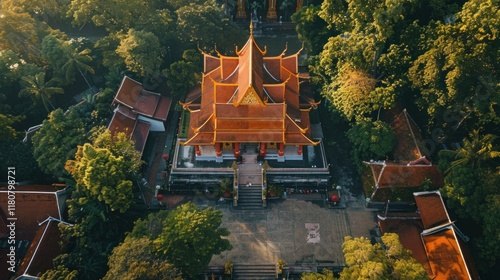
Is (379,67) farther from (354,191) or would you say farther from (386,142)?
(354,191)

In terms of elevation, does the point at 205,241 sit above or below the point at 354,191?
below

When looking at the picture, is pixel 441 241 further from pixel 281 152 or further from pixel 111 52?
pixel 111 52

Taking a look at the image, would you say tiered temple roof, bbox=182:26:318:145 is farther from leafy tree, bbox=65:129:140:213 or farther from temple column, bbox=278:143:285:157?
leafy tree, bbox=65:129:140:213

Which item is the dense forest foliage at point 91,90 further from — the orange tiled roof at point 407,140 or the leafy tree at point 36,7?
the orange tiled roof at point 407,140

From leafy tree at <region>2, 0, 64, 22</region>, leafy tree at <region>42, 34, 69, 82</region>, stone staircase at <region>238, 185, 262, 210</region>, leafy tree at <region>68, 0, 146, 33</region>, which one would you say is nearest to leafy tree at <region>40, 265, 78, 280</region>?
stone staircase at <region>238, 185, 262, 210</region>

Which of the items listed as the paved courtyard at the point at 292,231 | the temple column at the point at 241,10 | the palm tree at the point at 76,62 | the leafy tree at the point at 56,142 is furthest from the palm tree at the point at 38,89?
the temple column at the point at 241,10

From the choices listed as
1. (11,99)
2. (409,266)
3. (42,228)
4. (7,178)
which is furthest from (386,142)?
(11,99)
